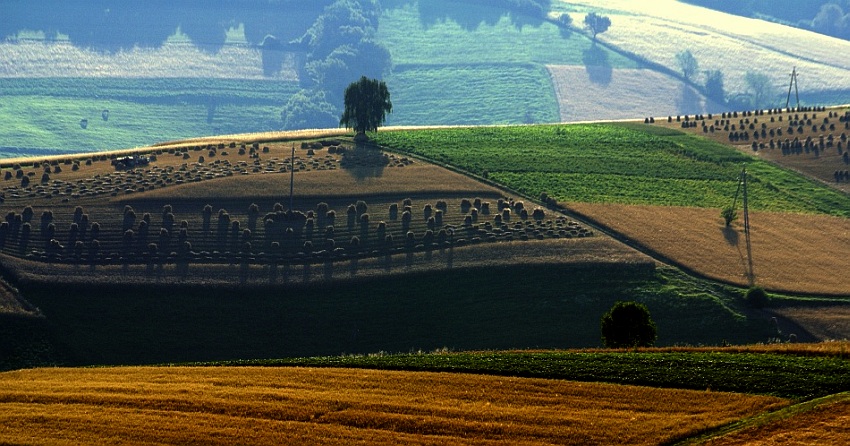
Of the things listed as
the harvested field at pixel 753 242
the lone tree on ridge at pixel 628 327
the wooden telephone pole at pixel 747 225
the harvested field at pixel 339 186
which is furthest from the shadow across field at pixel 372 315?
the harvested field at pixel 339 186

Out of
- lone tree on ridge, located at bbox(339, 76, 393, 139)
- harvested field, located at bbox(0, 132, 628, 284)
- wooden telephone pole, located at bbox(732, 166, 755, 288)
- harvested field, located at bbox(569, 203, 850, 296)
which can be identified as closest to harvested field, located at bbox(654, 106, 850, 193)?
wooden telephone pole, located at bbox(732, 166, 755, 288)

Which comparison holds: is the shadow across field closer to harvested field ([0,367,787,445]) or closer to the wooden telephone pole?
the wooden telephone pole

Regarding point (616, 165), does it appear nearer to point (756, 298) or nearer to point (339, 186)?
point (339, 186)

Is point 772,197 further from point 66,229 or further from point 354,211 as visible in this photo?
point 66,229

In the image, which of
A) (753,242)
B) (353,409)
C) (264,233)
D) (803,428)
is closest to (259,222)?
(264,233)

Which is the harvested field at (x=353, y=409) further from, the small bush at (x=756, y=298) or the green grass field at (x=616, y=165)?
the green grass field at (x=616, y=165)

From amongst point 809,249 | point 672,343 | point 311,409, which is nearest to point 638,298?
point 672,343
